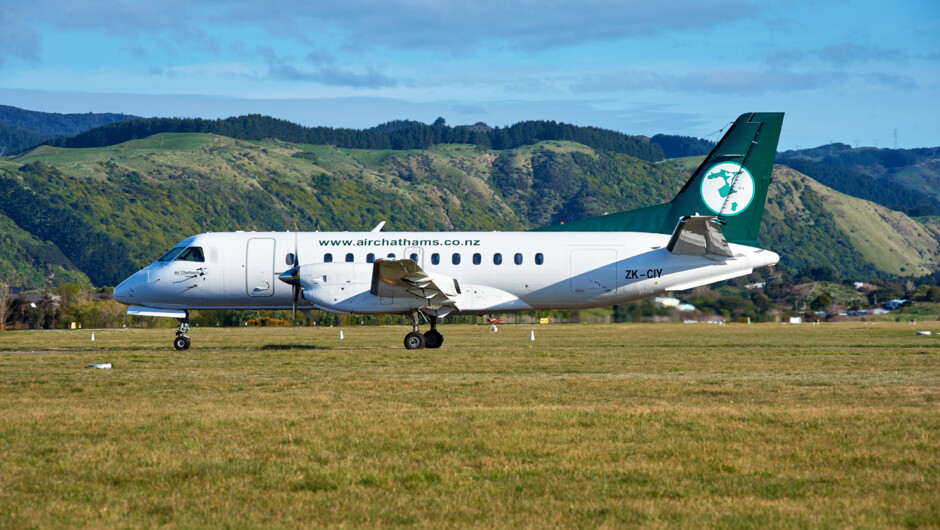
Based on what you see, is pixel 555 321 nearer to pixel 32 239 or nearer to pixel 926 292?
pixel 926 292

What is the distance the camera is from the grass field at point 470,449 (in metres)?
8.78

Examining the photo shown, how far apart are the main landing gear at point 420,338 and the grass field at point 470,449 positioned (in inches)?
324

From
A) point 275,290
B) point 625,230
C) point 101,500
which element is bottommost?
point 101,500

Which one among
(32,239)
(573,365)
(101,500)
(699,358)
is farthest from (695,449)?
(32,239)

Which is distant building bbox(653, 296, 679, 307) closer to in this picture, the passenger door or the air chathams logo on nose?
the air chathams logo on nose

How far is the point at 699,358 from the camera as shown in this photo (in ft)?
90.2

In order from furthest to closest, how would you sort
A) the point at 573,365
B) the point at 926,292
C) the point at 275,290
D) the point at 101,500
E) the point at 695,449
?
1. the point at 926,292
2. the point at 275,290
3. the point at 573,365
4. the point at 695,449
5. the point at 101,500

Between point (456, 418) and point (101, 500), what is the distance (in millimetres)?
6350

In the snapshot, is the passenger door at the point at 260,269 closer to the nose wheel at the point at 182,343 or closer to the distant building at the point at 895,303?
the nose wheel at the point at 182,343

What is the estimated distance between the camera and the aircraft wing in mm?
27938

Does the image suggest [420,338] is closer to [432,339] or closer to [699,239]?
[432,339]

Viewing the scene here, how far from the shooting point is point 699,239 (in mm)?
29156

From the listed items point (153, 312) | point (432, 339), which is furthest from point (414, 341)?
point (153, 312)

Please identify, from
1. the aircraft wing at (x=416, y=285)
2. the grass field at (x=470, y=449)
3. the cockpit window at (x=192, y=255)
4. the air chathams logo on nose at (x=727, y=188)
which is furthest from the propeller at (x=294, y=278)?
the air chathams logo on nose at (x=727, y=188)
